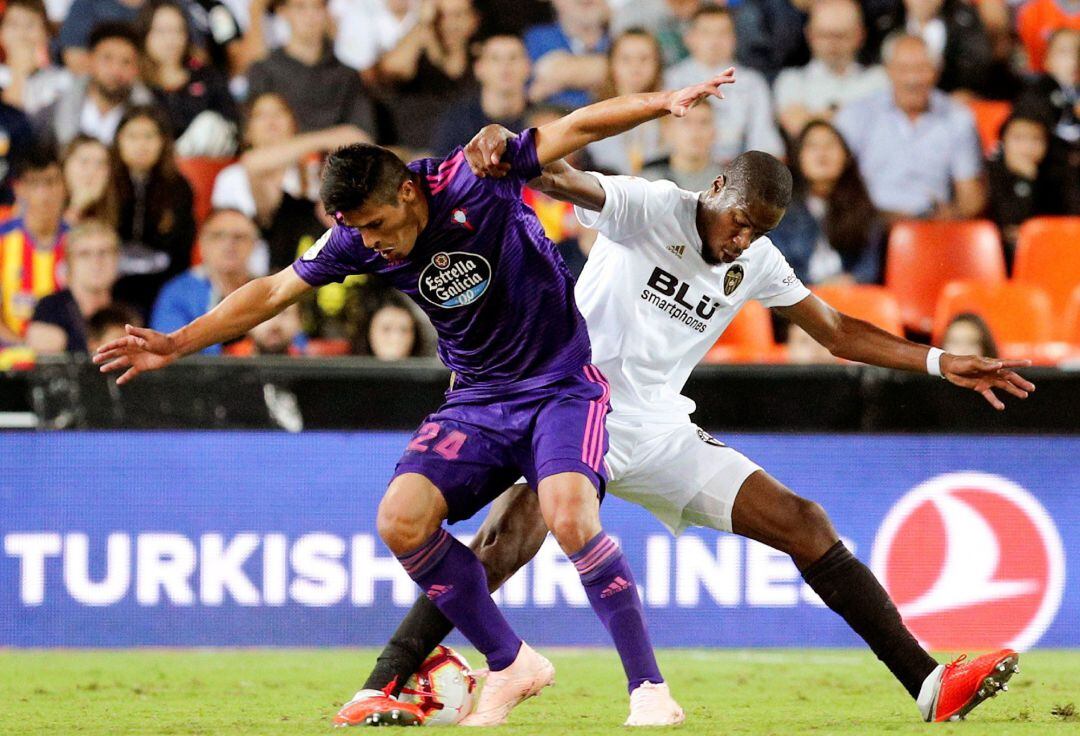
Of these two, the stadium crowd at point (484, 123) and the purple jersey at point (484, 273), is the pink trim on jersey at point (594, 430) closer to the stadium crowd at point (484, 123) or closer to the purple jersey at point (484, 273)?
the purple jersey at point (484, 273)

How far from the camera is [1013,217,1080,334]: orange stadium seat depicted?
410 inches

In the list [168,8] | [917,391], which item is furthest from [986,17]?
[168,8]

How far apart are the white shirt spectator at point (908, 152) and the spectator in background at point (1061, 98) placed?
566mm

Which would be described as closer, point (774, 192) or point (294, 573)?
point (774, 192)

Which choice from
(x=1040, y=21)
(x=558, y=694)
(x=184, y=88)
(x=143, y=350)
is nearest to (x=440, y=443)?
(x=143, y=350)

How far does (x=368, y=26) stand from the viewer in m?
11.4

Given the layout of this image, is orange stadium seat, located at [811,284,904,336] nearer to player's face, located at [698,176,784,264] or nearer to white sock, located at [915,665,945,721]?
player's face, located at [698,176,784,264]

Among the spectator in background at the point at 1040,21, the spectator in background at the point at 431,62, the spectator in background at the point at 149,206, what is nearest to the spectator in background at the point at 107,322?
the spectator in background at the point at 149,206

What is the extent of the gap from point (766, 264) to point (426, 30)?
242 inches

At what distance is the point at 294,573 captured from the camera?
7.86m

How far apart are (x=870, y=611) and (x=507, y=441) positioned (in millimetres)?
1365

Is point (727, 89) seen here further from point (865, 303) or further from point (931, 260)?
point (865, 303)

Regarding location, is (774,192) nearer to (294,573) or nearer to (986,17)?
(294,573)

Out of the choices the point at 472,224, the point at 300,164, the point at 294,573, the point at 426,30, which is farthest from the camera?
the point at 426,30
